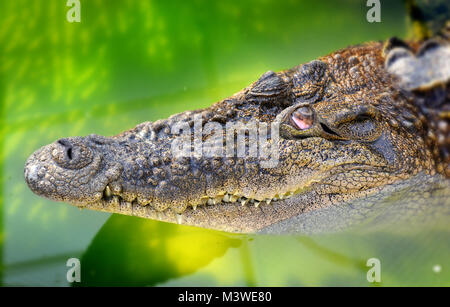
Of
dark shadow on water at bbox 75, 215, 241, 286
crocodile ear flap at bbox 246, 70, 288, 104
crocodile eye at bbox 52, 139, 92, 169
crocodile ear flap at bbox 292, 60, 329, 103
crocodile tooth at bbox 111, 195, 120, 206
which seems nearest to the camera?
crocodile eye at bbox 52, 139, 92, 169

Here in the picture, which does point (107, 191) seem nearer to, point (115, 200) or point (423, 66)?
point (115, 200)

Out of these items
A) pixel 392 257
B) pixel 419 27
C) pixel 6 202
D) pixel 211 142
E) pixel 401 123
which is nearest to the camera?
pixel 211 142

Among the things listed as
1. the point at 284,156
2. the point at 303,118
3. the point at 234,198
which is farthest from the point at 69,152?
the point at 303,118

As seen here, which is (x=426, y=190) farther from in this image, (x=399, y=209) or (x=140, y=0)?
(x=140, y=0)

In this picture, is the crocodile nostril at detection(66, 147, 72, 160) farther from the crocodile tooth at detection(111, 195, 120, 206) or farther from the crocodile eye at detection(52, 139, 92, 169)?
the crocodile tooth at detection(111, 195, 120, 206)

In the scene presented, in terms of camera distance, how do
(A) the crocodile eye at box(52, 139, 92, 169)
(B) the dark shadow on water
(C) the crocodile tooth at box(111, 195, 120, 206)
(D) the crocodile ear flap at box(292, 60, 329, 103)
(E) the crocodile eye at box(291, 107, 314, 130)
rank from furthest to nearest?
(B) the dark shadow on water → (D) the crocodile ear flap at box(292, 60, 329, 103) → (E) the crocodile eye at box(291, 107, 314, 130) → (C) the crocodile tooth at box(111, 195, 120, 206) → (A) the crocodile eye at box(52, 139, 92, 169)

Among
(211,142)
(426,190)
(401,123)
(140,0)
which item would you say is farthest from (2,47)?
(426,190)

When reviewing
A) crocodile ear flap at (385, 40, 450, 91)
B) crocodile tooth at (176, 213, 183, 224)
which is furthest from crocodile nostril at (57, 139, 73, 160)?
crocodile ear flap at (385, 40, 450, 91)

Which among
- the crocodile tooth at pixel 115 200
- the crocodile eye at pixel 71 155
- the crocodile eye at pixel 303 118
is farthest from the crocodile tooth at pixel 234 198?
the crocodile eye at pixel 71 155
